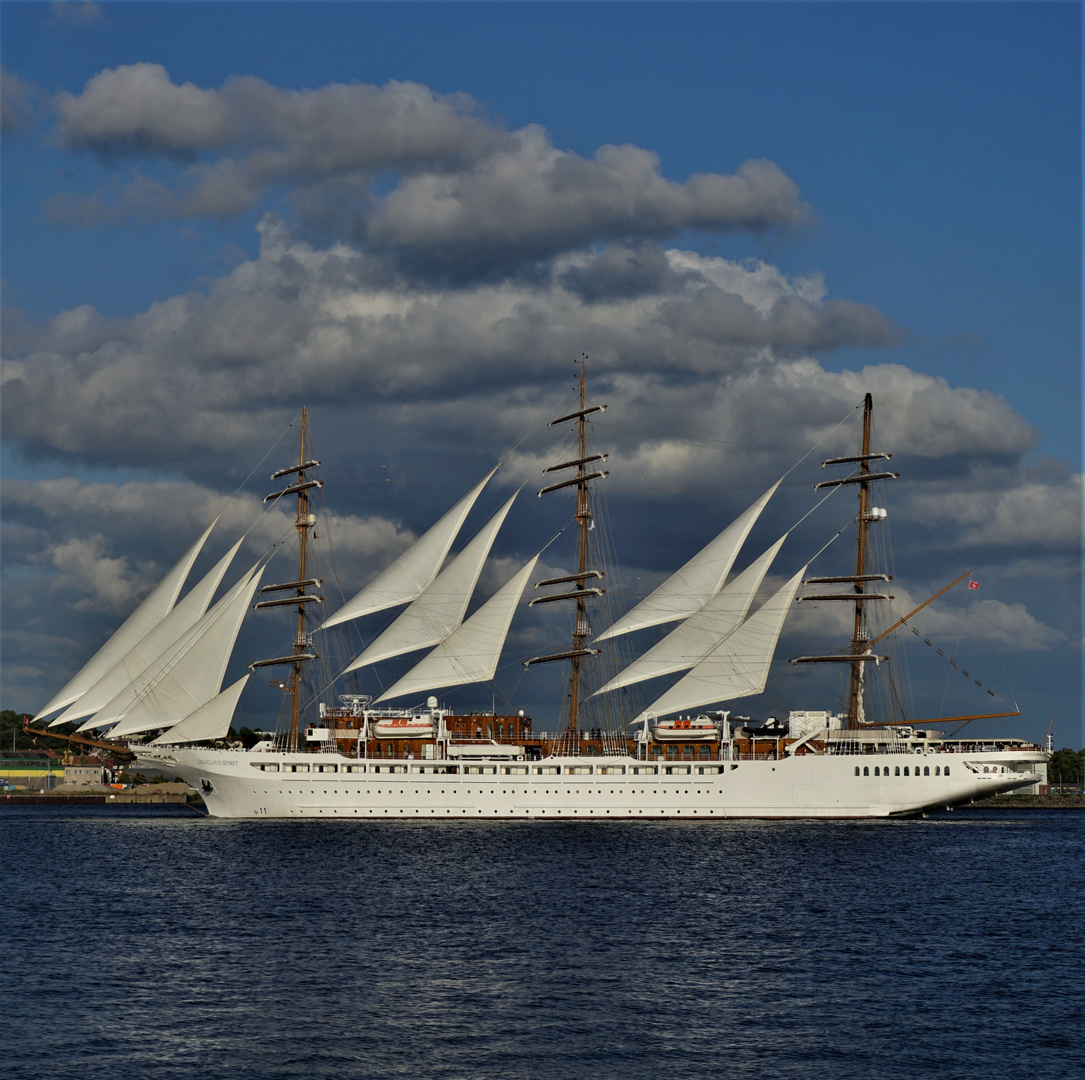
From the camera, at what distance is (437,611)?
73812 mm

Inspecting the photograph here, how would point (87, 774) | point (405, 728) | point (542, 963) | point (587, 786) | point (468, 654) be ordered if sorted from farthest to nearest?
point (87, 774) → point (468, 654) → point (405, 728) → point (587, 786) → point (542, 963)

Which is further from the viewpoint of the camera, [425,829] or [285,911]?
[425,829]

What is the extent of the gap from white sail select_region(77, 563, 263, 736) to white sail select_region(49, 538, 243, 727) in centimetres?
51

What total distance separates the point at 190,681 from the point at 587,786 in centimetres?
2190

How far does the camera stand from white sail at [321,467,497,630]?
7425cm

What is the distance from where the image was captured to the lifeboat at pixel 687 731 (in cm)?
7138

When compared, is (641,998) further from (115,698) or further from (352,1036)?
(115,698)

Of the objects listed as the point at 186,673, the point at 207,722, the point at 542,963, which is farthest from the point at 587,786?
the point at 542,963

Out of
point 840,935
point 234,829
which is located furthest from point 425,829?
point 840,935

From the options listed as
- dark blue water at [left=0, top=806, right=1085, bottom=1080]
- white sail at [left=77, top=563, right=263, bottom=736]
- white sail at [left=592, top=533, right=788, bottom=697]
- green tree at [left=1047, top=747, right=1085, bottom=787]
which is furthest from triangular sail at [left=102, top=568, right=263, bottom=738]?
green tree at [left=1047, top=747, right=1085, bottom=787]

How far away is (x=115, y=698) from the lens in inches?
2820

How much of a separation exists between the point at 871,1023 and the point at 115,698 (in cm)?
5453

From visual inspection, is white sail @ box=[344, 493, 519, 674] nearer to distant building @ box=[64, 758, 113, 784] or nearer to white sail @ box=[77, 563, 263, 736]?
white sail @ box=[77, 563, 263, 736]

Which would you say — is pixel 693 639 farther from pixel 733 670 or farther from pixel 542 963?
pixel 542 963
